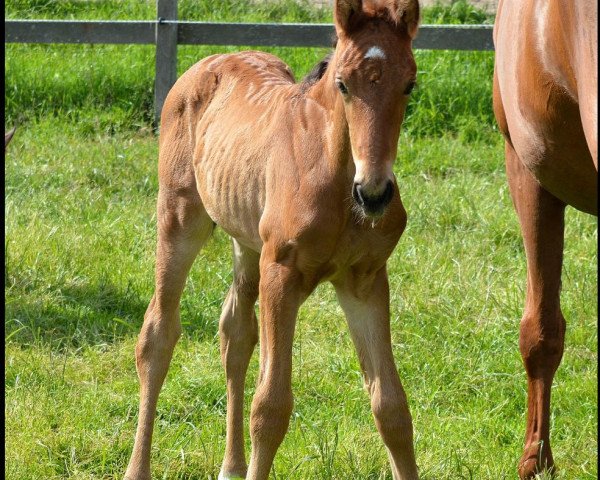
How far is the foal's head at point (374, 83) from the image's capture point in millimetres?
2982

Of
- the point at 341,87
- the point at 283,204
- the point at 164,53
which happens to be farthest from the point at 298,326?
the point at 164,53

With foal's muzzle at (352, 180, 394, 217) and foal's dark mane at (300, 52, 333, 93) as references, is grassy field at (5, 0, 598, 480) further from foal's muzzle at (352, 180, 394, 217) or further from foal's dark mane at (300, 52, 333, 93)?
foal's muzzle at (352, 180, 394, 217)

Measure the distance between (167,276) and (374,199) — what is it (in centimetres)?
139

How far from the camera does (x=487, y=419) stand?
433 cm

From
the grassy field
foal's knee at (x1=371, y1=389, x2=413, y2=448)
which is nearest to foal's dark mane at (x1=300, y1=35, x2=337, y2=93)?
the grassy field

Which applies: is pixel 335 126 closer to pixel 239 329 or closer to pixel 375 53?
pixel 375 53

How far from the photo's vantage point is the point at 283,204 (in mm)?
3389

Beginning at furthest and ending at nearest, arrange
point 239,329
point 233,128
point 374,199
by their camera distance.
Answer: point 239,329, point 233,128, point 374,199

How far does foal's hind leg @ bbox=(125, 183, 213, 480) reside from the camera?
13.4ft

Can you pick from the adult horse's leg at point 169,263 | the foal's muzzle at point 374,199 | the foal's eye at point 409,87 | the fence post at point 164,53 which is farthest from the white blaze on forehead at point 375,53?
the fence post at point 164,53

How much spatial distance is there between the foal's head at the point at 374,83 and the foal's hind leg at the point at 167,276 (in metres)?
1.16

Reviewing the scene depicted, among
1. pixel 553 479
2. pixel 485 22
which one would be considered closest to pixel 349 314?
pixel 553 479

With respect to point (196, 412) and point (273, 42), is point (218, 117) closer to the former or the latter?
point (196, 412)

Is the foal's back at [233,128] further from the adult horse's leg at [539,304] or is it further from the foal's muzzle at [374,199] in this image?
the adult horse's leg at [539,304]
